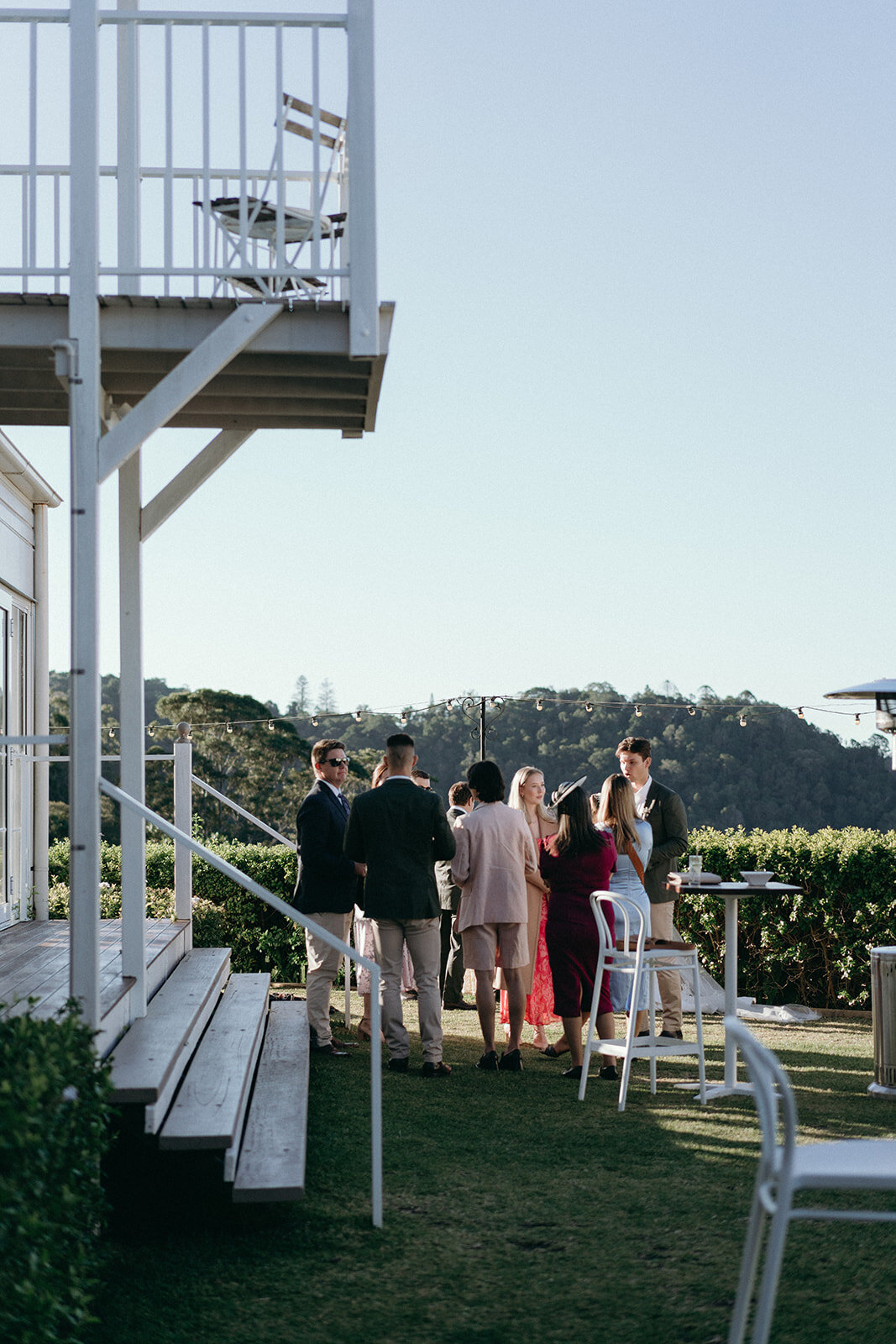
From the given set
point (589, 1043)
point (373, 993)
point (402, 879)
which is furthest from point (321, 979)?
point (373, 993)

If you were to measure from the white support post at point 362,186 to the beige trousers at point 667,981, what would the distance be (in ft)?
13.6

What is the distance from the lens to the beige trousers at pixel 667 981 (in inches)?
299

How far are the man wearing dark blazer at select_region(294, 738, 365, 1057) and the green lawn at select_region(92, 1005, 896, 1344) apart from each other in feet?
3.43

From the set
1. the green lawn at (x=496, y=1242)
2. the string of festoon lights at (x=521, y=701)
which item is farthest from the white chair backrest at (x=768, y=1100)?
the string of festoon lights at (x=521, y=701)

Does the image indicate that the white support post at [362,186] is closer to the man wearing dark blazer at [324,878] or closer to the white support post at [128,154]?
the white support post at [128,154]

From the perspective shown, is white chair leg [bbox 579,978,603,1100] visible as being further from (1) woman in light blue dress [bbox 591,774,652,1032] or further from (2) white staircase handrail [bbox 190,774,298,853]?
(2) white staircase handrail [bbox 190,774,298,853]

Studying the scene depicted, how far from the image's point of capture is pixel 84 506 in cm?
440

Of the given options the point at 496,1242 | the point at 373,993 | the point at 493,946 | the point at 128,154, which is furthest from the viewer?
the point at 493,946

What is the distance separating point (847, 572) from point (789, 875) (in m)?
29.0

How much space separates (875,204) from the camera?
22.0 m

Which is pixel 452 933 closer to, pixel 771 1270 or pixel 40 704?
pixel 40 704

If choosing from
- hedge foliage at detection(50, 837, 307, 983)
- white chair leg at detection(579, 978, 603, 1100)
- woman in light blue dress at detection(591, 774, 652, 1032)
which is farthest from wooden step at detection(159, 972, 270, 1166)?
hedge foliage at detection(50, 837, 307, 983)

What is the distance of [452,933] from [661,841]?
218 cm

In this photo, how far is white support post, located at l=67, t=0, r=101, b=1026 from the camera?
4320mm
